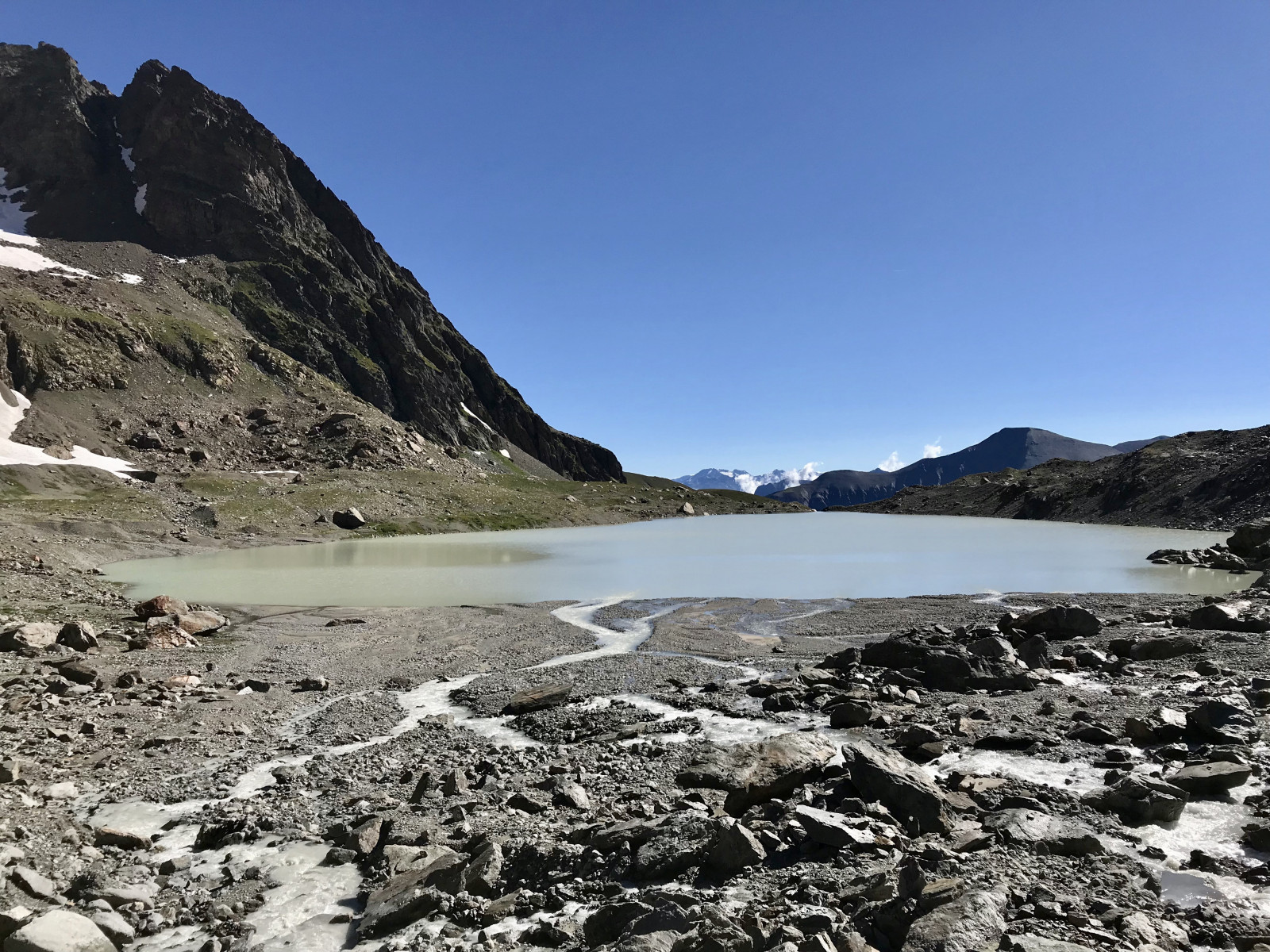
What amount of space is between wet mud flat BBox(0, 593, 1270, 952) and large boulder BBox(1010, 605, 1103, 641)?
2.13 meters

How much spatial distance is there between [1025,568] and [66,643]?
61388 mm

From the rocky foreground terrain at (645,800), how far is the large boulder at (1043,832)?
5cm

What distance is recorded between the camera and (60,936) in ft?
27.4

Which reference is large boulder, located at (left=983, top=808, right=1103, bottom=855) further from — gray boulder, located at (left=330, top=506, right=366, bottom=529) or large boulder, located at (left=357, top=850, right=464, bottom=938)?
gray boulder, located at (left=330, top=506, right=366, bottom=529)

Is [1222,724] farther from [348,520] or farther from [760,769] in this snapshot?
[348,520]

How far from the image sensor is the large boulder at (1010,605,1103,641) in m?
27.4

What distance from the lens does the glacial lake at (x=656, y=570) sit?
44.3 m

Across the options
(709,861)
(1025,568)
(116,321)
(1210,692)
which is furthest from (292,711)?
(116,321)

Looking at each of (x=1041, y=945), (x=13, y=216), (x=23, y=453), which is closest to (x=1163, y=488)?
(x=1041, y=945)

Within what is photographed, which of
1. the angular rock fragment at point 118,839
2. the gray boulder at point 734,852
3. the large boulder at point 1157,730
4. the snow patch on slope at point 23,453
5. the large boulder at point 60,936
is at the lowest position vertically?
the angular rock fragment at point 118,839

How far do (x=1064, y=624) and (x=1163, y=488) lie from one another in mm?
139669

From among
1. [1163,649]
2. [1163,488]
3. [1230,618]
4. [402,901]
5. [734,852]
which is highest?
[1163,488]

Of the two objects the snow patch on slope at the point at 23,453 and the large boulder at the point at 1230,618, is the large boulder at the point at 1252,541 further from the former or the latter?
the snow patch on slope at the point at 23,453

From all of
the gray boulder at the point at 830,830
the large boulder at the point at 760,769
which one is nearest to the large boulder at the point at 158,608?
the large boulder at the point at 760,769
